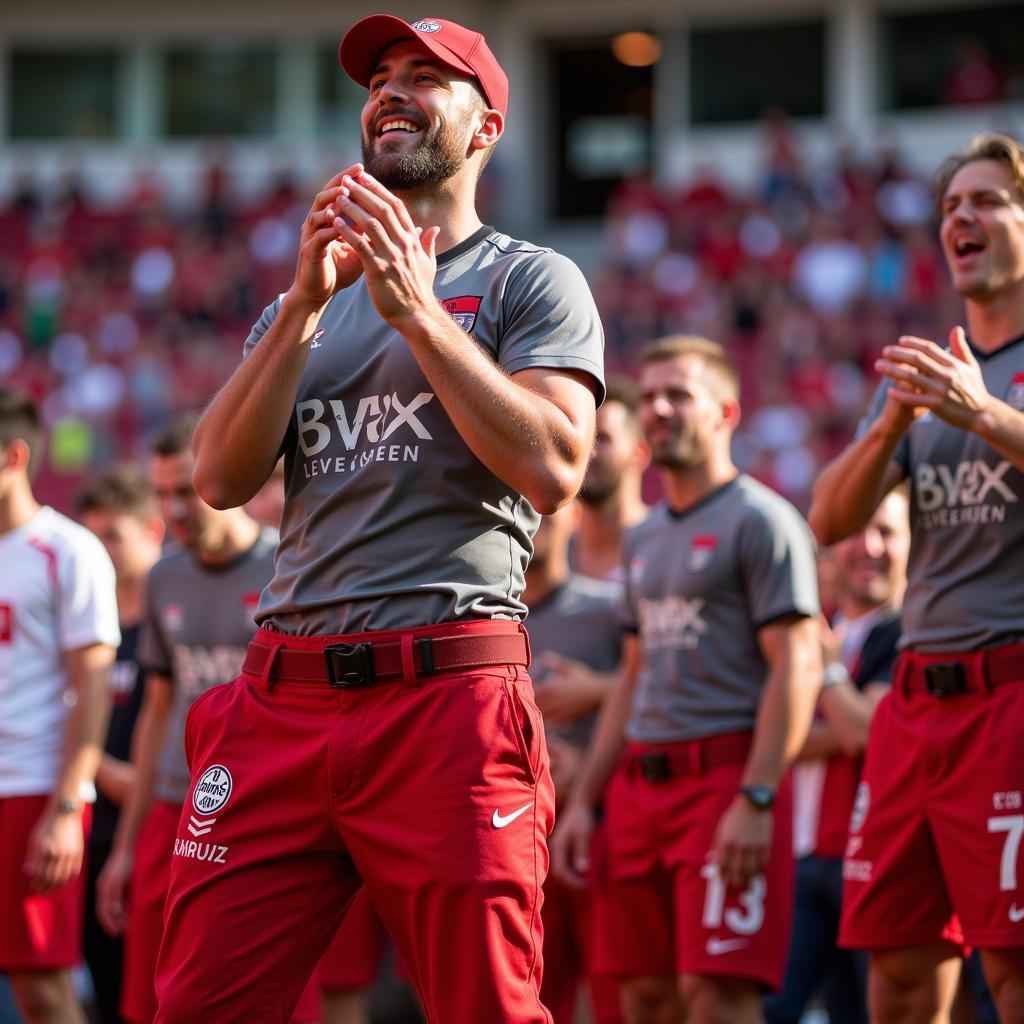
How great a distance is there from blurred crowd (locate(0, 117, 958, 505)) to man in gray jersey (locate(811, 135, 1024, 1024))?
9.87 m

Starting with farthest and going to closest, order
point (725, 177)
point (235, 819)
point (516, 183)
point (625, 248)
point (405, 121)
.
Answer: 1. point (516, 183)
2. point (725, 177)
3. point (625, 248)
4. point (405, 121)
5. point (235, 819)

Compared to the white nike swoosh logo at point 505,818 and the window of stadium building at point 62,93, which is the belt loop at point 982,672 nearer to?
the white nike swoosh logo at point 505,818

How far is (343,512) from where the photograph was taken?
3504 millimetres

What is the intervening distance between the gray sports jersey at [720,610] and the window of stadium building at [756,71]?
61.4ft

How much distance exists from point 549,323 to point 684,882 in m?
2.49

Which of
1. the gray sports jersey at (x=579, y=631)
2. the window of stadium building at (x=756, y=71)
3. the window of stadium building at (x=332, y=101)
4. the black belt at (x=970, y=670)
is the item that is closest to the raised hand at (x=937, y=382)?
the black belt at (x=970, y=670)

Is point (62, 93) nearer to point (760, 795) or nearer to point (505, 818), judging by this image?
point (760, 795)

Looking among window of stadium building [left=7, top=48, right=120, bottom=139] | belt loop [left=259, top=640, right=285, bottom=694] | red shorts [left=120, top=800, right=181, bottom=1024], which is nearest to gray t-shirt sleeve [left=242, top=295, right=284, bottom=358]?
belt loop [left=259, top=640, right=285, bottom=694]

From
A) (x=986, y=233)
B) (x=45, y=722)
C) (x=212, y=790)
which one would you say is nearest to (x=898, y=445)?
(x=986, y=233)

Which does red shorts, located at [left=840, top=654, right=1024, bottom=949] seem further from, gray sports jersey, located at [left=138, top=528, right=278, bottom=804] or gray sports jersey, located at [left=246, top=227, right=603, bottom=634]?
gray sports jersey, located at [left=138, top=528, right=278, bottom=804]

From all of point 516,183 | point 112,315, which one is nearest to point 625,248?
point 516,183

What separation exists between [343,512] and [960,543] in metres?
1.86

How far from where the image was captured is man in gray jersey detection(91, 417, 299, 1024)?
19.8 ft

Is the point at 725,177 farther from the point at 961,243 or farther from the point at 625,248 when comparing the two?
the point at 961,243
